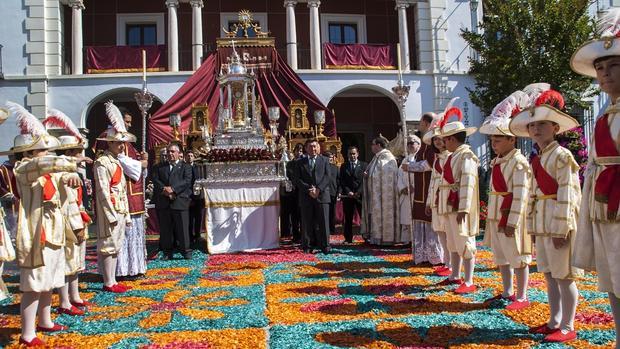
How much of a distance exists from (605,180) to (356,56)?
15.8 meters

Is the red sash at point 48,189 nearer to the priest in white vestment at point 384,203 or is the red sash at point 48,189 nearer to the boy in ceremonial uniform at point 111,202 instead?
the boy in ceremonial uniform at point 111,202

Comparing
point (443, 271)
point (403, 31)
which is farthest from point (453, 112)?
point (403, 31)

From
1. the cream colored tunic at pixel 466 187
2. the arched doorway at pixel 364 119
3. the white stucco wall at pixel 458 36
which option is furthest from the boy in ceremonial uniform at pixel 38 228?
the arched doorway at pixel 364 119

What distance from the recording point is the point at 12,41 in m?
16.8

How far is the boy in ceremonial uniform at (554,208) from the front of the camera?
382 cm

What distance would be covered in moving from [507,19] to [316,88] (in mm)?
6321

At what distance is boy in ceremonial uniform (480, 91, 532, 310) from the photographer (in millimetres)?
4531

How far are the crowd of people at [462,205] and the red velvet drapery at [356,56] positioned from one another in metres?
10.8

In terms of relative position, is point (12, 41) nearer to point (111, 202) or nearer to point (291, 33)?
point (291, 33)

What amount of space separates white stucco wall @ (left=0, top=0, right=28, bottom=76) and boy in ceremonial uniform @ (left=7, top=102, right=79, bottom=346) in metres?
14.4

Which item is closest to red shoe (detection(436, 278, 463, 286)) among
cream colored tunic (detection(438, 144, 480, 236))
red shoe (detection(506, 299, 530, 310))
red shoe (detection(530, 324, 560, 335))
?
cream colored tunic (detection(438, 144, 480, 236))

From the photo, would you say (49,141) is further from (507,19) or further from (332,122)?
(507,19)

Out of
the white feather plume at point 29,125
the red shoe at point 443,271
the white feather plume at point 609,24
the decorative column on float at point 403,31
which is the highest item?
the decorative column on float at point 403,31

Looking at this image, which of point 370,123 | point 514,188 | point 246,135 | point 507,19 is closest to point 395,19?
point 370,123
